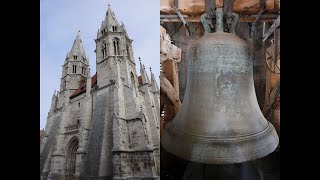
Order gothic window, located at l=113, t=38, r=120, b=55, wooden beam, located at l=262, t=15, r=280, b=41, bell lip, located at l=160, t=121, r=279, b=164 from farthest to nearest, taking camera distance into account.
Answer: gothic window, located at l=113, t=38, r=120, b=55 < wooden beam, located at l=262, t=15, r=280, b=41 < bell lip, located at l=160, t=121, r=279, b=164

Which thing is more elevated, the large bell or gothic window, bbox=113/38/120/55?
gothic window, bbox=113/38/120/55

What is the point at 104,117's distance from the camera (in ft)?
10.2

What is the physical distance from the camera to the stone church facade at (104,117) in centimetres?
295

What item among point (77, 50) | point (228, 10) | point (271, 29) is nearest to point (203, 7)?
point (228, 10)

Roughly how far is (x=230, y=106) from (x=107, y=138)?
117cm

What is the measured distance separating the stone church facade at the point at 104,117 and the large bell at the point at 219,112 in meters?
0.36

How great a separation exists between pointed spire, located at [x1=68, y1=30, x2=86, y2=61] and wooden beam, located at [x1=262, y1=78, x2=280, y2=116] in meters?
1.75

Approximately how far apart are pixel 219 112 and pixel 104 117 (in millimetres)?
1116

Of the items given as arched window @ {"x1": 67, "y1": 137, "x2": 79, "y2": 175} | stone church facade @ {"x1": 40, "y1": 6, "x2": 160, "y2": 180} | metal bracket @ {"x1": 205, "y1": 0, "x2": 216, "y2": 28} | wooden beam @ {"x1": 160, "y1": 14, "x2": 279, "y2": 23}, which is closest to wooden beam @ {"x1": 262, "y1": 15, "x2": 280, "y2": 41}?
wooden beam @ {"x1": 160, "y1": 14, "x2": 279, "y2": 23}

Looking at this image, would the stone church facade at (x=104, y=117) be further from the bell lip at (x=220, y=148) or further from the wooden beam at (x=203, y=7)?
the wooden beam at (x=203, y=7)

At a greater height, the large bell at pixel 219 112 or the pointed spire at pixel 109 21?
the pointed spire at pixel 109 21

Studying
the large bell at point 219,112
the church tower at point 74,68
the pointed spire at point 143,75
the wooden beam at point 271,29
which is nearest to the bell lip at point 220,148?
the large bell at point 219,112

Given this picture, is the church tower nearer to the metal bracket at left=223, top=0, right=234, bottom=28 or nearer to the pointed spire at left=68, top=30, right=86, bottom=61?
the pointed spire at left=68, top=30, right=86, bottom=61

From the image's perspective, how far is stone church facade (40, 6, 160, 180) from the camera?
295 centimetres
